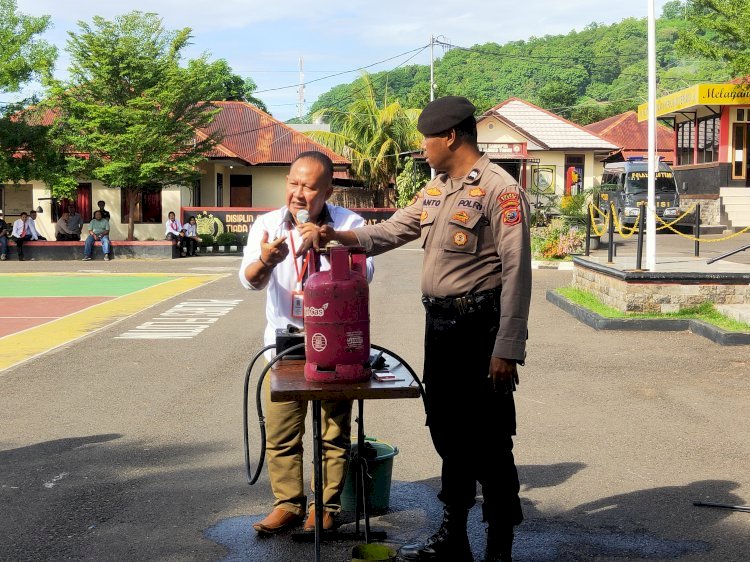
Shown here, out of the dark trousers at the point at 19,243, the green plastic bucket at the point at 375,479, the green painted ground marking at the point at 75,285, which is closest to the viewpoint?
the green plastic bucket at the point at 375,479

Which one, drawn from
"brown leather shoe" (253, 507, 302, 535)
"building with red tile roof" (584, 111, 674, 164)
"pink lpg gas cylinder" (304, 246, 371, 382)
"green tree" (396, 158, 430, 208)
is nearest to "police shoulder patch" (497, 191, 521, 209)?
"pink lpg gas cylinder" (304, 246, 371, 382)

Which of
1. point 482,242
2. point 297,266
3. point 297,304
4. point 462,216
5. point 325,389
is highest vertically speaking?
point 462,216

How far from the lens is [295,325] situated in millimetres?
4711

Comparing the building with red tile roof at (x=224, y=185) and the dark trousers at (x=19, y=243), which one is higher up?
the building with red tile roof at (x=224, y=185)

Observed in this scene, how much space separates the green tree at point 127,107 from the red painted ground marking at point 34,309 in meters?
12.7

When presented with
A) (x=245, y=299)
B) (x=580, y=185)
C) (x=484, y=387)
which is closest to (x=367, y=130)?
(x=580, y=185)

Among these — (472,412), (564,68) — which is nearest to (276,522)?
(472,412)

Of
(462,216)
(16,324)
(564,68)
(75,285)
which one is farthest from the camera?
(564,68)

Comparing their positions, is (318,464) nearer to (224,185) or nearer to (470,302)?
(470,302)

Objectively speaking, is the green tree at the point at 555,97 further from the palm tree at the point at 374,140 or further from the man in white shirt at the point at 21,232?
the man in white shirt at the point at 21,232

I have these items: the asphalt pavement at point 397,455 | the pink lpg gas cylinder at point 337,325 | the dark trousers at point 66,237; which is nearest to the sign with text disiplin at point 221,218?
the dark trousers at point 66,237

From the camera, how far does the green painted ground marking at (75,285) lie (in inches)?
757

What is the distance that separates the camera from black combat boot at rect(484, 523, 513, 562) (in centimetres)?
431

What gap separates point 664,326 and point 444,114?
28.3 ft
